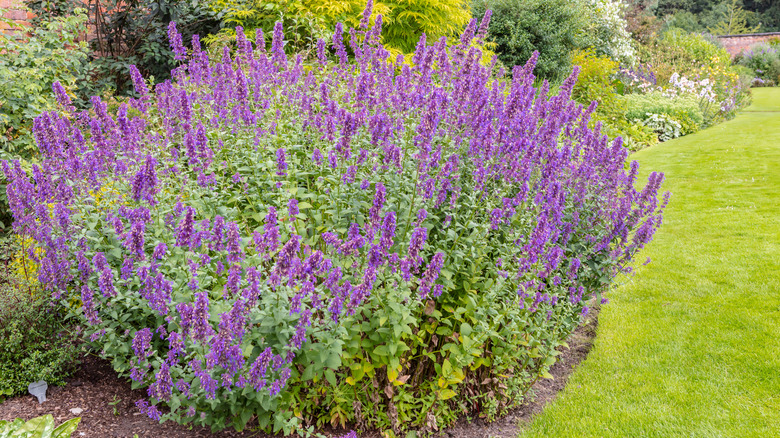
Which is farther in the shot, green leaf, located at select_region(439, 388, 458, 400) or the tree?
the tree

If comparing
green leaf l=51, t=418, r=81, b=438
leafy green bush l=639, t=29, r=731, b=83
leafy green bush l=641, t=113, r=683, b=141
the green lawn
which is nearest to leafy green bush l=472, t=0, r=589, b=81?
leafy green bush l=641, t=113, r=683, b=141

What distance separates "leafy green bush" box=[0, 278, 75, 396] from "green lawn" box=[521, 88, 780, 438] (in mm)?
3244

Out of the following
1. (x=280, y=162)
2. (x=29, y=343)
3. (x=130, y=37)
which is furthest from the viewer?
(x=130, y=37)

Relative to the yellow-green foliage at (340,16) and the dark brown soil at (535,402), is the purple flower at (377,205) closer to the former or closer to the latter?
the dark brown soil at (535,402)

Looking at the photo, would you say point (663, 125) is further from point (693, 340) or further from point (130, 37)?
point (130, 37)

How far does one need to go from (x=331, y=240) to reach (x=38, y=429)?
6.04 ft

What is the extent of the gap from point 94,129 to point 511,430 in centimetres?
340

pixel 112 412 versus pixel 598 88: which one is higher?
pixel 598 88

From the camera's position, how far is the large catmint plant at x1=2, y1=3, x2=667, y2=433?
2721mm

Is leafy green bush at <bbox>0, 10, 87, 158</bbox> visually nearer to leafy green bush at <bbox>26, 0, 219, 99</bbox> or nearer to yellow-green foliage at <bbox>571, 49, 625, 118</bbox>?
leafy green bush at <bbox>26, 0, 219, 99</bbox>

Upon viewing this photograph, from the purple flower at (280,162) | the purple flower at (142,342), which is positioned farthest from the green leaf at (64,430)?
the purple flower at (280,162)

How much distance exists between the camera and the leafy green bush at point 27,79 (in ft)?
18.1

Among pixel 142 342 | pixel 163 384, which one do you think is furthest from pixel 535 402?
pixel 142 342

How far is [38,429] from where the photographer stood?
2863mm
